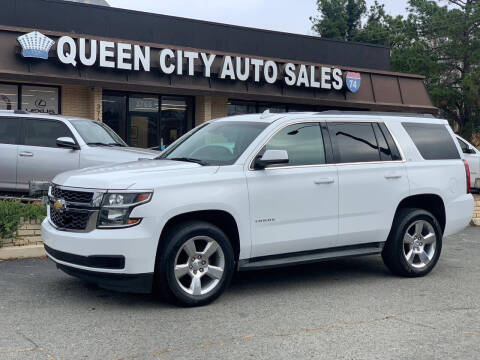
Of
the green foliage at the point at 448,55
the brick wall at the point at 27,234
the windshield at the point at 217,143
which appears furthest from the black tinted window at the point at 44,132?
the green foliage at the point at 448,55

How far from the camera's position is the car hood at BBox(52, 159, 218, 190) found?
6078 mm

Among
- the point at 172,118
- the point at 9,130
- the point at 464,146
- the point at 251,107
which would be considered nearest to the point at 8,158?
the point at 9,130

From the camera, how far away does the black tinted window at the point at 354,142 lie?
7.48 metres

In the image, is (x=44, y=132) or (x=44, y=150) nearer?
(x=44, y=150)

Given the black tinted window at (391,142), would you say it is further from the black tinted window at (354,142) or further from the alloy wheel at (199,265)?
the alloy wheel at (199,265)

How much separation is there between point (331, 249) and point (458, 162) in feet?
7.61

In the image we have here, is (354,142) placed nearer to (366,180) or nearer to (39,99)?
(366,180)

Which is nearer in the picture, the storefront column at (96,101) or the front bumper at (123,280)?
the front bumper at (123,280)

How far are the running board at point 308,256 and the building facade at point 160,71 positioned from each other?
41.4ft

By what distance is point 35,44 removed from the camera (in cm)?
1753

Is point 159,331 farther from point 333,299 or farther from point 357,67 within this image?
point 357,67

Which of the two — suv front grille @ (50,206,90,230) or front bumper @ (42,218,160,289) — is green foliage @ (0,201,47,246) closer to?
suv front grille @ (50,206,90,230)

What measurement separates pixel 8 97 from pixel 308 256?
1399 centimetres

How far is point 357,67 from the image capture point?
26422 millimetres
